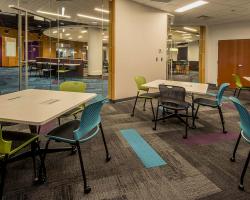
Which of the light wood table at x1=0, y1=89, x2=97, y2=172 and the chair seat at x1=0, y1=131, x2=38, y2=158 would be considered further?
the chair seat at x1=0, y1=131, x2=38, y2=158

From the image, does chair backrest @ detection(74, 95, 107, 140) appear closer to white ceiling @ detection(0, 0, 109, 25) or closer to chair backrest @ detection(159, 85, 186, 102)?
chair backrest @ detection(159, 85, 186, 102)

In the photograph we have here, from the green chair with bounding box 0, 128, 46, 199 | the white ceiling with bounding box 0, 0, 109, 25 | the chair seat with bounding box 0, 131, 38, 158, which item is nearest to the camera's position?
the green chair with bounding box 0, 128, 46, 199

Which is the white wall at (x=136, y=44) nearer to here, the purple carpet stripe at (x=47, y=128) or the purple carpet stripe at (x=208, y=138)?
the purple carpet stripe at (x=47, y=128)

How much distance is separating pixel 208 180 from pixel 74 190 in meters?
1.42

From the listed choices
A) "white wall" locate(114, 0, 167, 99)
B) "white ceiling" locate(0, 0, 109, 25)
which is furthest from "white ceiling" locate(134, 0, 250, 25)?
"white ceiling" locate(0, 0, 109, 25)

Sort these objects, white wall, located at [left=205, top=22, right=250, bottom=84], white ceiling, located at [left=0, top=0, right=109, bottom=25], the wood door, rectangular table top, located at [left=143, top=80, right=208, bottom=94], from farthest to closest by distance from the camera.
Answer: white wall, located at [left=205, top=22, right=250, bottom=84], the wood door, white ceiling, located at [left=0, top=0, right=109, bottom=25], rectangular table top, located at [left=143, top=80, right=208, bottom=94]

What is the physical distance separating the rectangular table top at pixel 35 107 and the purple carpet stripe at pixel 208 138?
1821 mm

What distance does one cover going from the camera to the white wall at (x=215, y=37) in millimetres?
9430

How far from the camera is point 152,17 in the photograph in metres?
7.35

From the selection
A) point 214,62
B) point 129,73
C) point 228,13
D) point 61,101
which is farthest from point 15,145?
point 214,62

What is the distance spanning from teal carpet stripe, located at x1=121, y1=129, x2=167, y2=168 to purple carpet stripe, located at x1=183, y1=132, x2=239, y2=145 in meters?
0.68

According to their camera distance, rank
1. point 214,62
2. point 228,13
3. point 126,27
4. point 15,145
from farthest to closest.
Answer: point 214,62 < point 228,13 < point 126,27 < point 15,145

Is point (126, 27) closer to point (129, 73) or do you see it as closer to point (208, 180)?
point (129, 73)

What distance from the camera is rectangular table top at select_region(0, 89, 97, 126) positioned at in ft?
5.91
